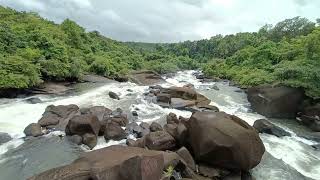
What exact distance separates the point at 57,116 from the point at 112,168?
10.1m

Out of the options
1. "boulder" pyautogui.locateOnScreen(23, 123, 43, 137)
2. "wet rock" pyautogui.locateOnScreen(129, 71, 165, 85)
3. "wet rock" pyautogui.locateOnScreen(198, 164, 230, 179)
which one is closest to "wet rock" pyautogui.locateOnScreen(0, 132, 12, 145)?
"boulder" pyautogui.locateOnScreen(23, 123, 43, 137)

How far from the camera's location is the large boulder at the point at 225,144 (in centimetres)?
1405

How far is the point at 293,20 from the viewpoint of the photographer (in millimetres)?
66562

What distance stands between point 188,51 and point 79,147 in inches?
4579

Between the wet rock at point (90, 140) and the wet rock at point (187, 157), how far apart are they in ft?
15.2

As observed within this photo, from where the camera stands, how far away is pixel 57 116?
66.3 feet

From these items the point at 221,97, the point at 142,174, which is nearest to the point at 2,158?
the point at 142,174

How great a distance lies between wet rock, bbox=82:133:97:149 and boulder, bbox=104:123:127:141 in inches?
33.4

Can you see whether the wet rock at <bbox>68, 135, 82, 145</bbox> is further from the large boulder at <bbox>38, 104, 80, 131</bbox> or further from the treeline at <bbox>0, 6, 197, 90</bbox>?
the treeline at <bbox>0, 6, 197, 90</bbox>

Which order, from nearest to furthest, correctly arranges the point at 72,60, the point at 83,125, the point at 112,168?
the point at 112,168 < the point at 83,125 < the point at 72,60

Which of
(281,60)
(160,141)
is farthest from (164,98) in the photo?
(281,60)

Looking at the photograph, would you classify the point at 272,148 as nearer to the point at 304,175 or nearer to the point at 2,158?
the point at 304,175

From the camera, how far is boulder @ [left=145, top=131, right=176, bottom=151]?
15616 millimetres

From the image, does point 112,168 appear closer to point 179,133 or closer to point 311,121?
point 179,133
